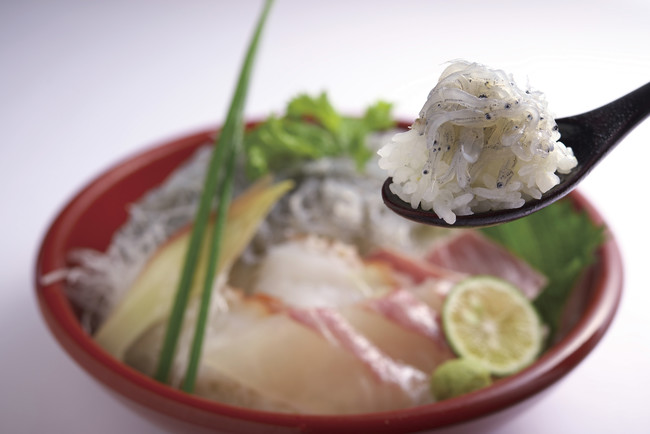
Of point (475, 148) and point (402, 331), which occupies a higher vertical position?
point (475, 148)

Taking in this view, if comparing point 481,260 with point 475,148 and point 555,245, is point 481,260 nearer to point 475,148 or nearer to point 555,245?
point 555,245

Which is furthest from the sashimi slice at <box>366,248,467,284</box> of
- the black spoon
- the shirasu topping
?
the shirasu topping

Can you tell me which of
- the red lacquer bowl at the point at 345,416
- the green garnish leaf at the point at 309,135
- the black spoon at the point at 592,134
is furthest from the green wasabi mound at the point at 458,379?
the green garnish leaf at the point at 309,135

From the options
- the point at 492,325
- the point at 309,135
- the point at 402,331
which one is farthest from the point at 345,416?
the point at 309,135

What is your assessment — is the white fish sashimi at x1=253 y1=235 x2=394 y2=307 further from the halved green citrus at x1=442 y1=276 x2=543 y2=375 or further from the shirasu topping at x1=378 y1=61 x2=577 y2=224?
the shirasu topping at x1=378 y1=61 x2=577 y2=224

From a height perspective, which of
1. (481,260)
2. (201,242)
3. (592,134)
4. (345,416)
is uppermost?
(592,134)

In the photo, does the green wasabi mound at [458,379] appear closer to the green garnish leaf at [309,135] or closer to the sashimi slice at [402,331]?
the sashimi slice at [402,331]

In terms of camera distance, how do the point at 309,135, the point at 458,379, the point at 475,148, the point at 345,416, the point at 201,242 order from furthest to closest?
the point at 309,135, the point at 201,242, the point at 458,379, the point at 345,416, the point at 475,148
